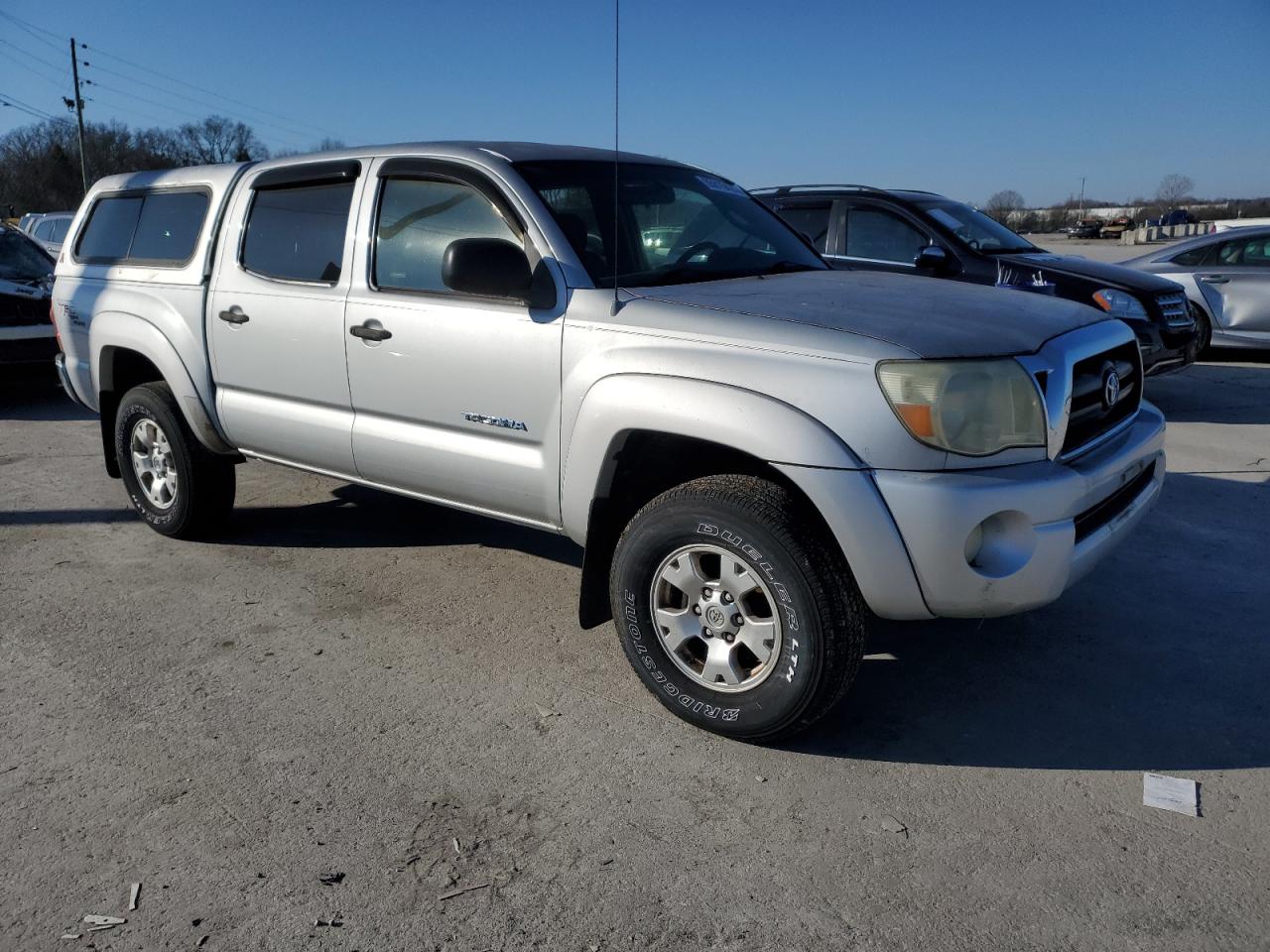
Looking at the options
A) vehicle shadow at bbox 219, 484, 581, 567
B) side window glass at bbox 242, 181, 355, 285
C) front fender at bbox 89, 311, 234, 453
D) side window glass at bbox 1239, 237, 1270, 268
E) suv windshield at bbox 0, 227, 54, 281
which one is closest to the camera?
side window glass at bbox 242, 181, 355, 285

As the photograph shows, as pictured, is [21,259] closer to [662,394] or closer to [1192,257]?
[662,394]

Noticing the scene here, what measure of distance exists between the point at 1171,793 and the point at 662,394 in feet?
6.14

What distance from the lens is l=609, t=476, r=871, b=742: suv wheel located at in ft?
9.65

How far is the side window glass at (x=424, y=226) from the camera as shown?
387cm

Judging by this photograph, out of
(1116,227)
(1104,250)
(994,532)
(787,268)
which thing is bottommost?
(994,532)

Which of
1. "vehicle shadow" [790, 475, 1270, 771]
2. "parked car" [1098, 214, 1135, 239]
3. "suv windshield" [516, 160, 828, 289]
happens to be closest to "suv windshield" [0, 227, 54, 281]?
"suv windshield" [516, 160, 828, 289]

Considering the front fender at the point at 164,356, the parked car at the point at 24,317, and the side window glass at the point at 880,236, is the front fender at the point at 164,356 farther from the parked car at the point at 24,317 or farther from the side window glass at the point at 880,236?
the side window glass at the point at 880,236

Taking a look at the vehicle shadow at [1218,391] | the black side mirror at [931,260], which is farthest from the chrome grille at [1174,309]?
the black side mirror at [931,260]

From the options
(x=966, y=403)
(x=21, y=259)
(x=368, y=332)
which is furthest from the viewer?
(x=21, y=259)

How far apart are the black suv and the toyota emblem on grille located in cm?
434

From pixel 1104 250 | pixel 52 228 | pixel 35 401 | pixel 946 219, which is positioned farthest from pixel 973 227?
pixel 1104 250

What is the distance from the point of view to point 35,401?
31.7 ft

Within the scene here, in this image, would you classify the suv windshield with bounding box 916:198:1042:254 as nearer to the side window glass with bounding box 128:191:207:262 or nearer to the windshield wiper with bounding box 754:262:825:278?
the windshield wiper with bounding box 754:262:825:278

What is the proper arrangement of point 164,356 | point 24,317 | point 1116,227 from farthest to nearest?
point 1116,227, point 24,317, point 164,356
